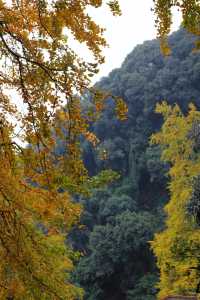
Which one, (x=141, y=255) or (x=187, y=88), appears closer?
(x=141, y=255)

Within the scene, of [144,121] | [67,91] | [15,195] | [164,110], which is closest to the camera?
[67,91]

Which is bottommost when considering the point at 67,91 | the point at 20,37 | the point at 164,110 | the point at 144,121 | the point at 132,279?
the point at 132,279

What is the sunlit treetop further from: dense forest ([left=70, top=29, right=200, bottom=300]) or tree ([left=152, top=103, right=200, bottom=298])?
dense forest ([left=70, top=29, right=200, bottom=300])

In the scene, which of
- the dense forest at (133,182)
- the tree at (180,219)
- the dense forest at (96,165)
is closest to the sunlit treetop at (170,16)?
the dense forest at (96,165)

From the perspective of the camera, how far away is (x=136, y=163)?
32.1 metres

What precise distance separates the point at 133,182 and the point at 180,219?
18.7 metres

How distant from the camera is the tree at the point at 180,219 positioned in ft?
39.0

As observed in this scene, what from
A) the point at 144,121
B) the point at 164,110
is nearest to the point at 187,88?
the point at 144,121

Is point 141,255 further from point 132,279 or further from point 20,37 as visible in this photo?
point 20,37

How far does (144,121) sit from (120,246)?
1051 centimetres

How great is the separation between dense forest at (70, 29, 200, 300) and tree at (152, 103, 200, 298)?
9337 millimetres

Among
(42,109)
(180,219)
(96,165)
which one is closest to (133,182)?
(96,165)

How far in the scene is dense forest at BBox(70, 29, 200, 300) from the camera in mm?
25734

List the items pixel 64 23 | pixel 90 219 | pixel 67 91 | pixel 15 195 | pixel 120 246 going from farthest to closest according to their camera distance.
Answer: pixel 90 219 → pixel 120 246 → pixel 15 195 → pixel 64 23 → pixel 67 91
